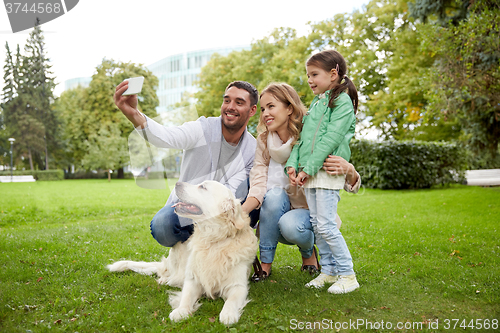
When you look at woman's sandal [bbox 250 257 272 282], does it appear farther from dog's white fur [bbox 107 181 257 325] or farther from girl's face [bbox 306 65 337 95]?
girl's face [bbox 306 65 337 95]

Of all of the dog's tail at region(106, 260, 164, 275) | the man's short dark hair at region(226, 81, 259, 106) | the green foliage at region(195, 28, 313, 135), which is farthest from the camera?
the green foliage at region(195, 28, 313, 135)

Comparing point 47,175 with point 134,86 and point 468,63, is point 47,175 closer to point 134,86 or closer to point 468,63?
point 468,63

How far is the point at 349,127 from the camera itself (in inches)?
115

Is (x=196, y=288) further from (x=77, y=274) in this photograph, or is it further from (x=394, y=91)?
(x=394, y=91)

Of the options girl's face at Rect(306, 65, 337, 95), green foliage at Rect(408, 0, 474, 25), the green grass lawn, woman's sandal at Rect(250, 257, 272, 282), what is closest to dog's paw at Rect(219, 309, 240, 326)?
the green grass lawn

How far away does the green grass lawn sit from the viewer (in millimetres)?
2406

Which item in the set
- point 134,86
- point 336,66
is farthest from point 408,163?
point 134,86

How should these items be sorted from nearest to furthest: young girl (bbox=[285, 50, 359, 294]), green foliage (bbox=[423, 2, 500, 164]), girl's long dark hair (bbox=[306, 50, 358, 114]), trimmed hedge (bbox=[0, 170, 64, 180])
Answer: young girl (bbox=[285, 50, 359, 294]) < girl's long dark hair (bbox=[306, 50, 358, 114]) < green foliage (bbox=[423, 2, 500, 164]) < trimmed hedge (bbox=[0, 170, 64, 180])

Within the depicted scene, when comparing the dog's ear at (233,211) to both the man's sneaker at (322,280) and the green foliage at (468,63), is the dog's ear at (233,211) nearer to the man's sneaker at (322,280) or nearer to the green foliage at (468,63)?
the man's sneaker at (322,280)

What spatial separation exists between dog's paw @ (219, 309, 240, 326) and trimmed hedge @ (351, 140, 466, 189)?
445 inches

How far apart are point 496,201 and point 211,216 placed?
347 inches

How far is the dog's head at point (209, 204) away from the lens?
2715 millimetres

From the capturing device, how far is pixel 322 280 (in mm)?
3150

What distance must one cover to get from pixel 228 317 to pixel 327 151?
1.54 metres
